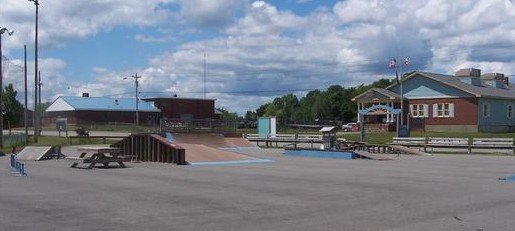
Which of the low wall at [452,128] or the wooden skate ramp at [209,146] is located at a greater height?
the low wall at [452,128]

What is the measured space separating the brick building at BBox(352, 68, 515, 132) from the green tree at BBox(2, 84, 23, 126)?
7051 cm

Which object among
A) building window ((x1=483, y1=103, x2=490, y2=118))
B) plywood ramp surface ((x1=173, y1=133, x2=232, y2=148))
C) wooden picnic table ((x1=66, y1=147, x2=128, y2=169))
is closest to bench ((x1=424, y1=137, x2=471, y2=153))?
plywood ramp surface ((x1=173, y1=133, x2=232, y2=148))

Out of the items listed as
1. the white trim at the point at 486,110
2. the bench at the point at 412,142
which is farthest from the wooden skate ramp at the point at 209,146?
the white trim at the point at 486,110

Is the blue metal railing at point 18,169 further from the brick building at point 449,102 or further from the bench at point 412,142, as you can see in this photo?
the brick building at point 449,102

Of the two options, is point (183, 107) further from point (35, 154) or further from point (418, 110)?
point (35, 154)

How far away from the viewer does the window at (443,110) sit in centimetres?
6266

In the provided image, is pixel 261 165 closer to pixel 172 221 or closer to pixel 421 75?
pixel 172 221

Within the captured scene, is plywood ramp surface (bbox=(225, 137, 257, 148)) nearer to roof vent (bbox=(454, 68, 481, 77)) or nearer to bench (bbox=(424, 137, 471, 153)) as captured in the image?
bench (bbox=(424, 137, 471, 153))

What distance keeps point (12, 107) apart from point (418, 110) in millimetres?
80784

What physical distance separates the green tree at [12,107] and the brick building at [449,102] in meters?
70.5

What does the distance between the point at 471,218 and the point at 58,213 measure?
6.99 metres

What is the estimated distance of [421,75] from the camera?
2586 inches

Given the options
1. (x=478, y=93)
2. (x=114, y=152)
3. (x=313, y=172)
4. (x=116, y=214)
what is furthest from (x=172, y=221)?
(x=478, y=93)

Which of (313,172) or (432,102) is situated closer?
(313,172)
